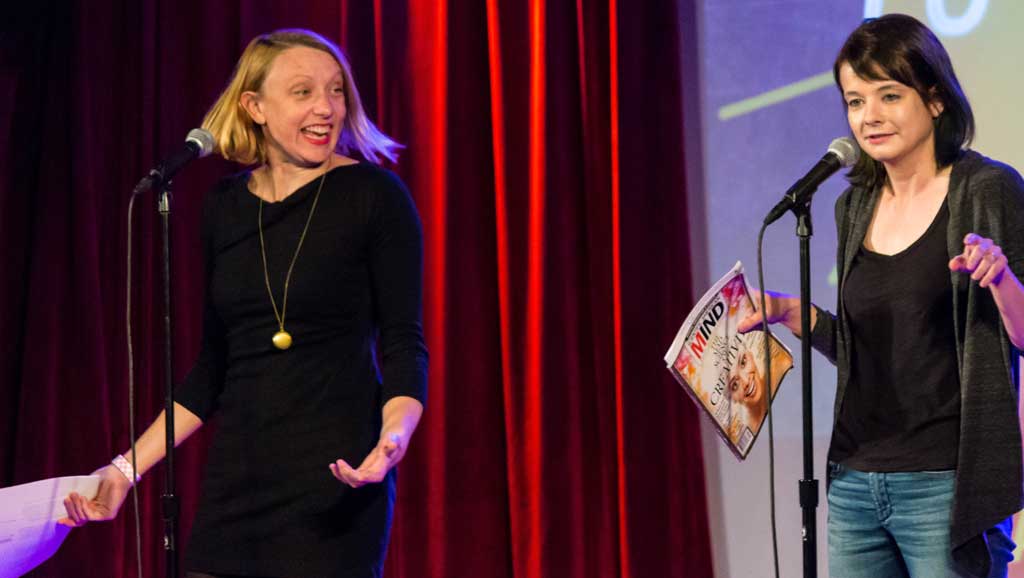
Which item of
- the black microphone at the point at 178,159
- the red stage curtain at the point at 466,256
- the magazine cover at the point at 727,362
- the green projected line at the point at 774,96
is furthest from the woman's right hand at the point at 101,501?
the green projected line at the point at 774,96

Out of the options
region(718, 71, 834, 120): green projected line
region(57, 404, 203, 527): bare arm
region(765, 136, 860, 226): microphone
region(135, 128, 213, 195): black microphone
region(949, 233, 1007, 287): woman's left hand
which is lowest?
region(57, 404, 203, 527): bare arm

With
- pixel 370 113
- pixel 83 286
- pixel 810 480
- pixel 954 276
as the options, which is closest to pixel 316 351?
pixel 810 480

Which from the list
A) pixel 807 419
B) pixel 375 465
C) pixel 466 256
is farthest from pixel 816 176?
pixel 466 256

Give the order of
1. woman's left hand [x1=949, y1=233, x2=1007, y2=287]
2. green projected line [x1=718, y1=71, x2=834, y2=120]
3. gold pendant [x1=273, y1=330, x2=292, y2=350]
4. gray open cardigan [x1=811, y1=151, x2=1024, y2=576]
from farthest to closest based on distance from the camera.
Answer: green projected line [x1=718, y1=71, x2=834, y2=120] → gold pendant [x1=273, y1=330, x2=292, y2=350] → gray open cardigan [x1=811, y1=151, x2=1024, y2=576] → woman's left hand [x1=949, y1=233, x2=1007, y2=287]

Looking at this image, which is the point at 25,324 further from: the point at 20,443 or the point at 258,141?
the point at 258,141

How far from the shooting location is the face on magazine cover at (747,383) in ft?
7.38

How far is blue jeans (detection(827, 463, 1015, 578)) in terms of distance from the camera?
1931mm

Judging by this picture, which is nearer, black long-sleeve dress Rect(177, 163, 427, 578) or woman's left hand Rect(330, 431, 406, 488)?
woman's left hand Rect(330, 431, 406, 488)

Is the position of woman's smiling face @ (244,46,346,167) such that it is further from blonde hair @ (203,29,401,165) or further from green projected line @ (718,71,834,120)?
green projected line @ (718,71,834,120)

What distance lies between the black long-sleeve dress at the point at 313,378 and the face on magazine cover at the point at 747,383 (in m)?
0.64

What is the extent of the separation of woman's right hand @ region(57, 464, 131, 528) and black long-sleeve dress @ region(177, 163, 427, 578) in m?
0.22

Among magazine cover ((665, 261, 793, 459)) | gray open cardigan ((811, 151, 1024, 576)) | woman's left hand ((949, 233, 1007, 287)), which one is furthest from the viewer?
magazine cover ((665, 261, 793, 459))

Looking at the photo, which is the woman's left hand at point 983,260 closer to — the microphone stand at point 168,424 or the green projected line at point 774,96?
the microphone stand at point 168,424

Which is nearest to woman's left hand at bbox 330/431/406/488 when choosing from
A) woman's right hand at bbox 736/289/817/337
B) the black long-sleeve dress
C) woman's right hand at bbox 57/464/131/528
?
the black long-sleeve dress
